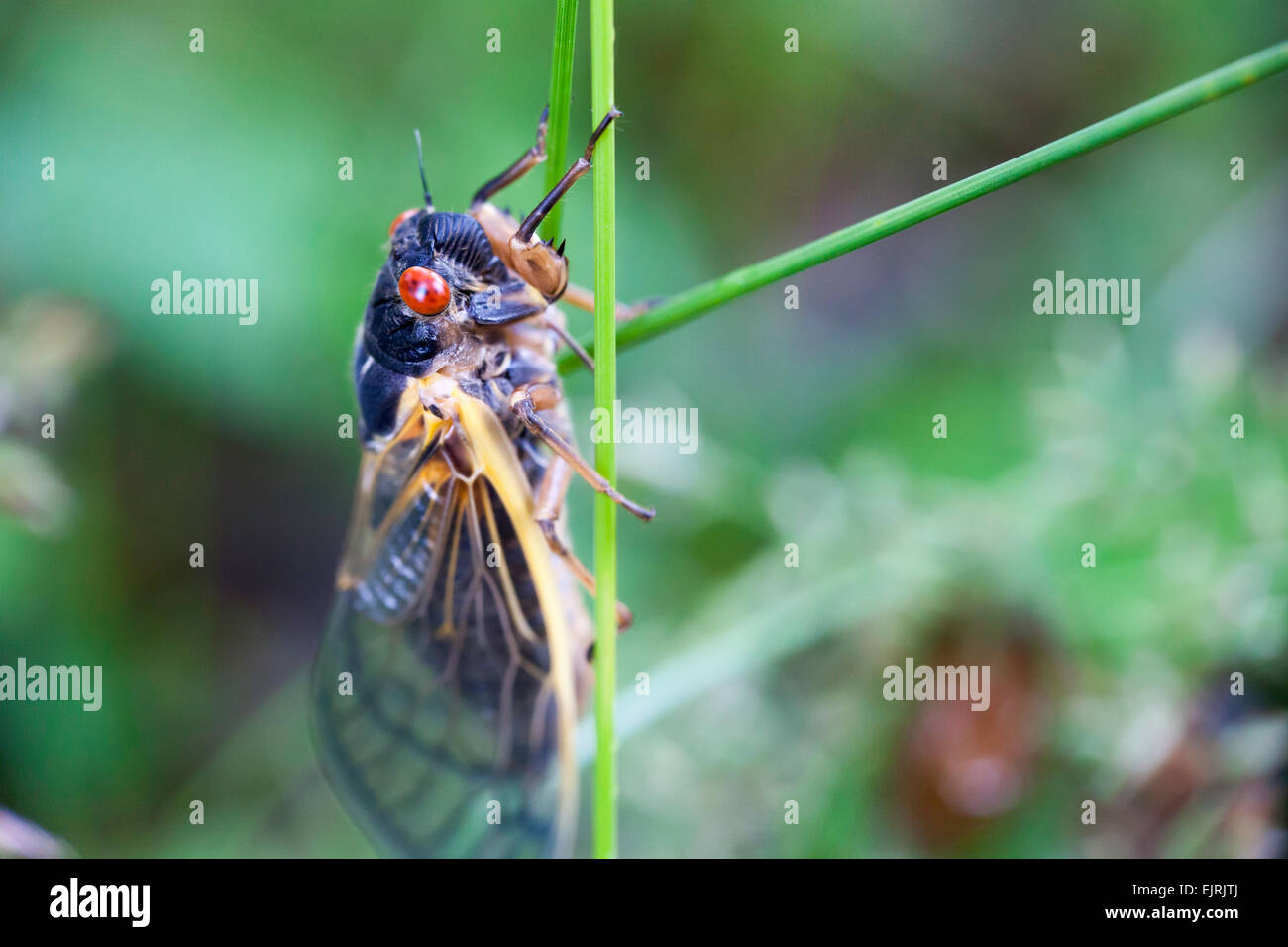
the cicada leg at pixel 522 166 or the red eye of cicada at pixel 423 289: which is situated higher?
the cicada leg at pixel 522 166
